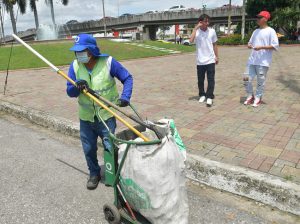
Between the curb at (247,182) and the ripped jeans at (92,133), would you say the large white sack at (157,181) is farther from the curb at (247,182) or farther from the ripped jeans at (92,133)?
the curb at (247,182)

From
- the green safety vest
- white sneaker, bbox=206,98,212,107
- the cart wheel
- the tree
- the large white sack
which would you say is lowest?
the cart wheel

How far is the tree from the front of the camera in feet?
94.2

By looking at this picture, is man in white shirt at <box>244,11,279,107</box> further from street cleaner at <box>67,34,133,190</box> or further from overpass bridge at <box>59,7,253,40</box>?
overpass bridge at <box>59,7,253,40</box>

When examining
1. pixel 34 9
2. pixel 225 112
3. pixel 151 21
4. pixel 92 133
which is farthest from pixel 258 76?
pixel 151 21

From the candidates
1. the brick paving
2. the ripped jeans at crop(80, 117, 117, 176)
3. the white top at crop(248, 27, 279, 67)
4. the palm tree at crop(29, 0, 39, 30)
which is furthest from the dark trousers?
the palm tree at crop(29, 0, 39, 30)

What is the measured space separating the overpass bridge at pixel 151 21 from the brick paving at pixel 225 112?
127 ft

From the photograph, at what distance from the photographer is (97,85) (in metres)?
3.20

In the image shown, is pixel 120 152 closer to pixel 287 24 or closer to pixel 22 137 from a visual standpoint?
pixel 22 137

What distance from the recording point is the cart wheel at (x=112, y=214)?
2.84 meters

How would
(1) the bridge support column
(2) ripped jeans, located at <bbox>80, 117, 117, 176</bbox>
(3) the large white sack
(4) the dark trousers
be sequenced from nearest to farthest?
(3) the large white sack < (2) ripped jeans, located at <bbox>80, 117, 117, 176</bbox> < (4) the dark trousers < (1) the bridge support column

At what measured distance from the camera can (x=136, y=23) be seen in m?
59.0

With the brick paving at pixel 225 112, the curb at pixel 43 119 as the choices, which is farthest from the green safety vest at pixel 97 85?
the curb at pixel 43 119

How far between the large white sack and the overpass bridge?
44925 mm

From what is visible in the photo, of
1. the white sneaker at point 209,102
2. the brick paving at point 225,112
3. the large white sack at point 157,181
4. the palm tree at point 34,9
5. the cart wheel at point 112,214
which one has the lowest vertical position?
the cart wheel at point 112,214
